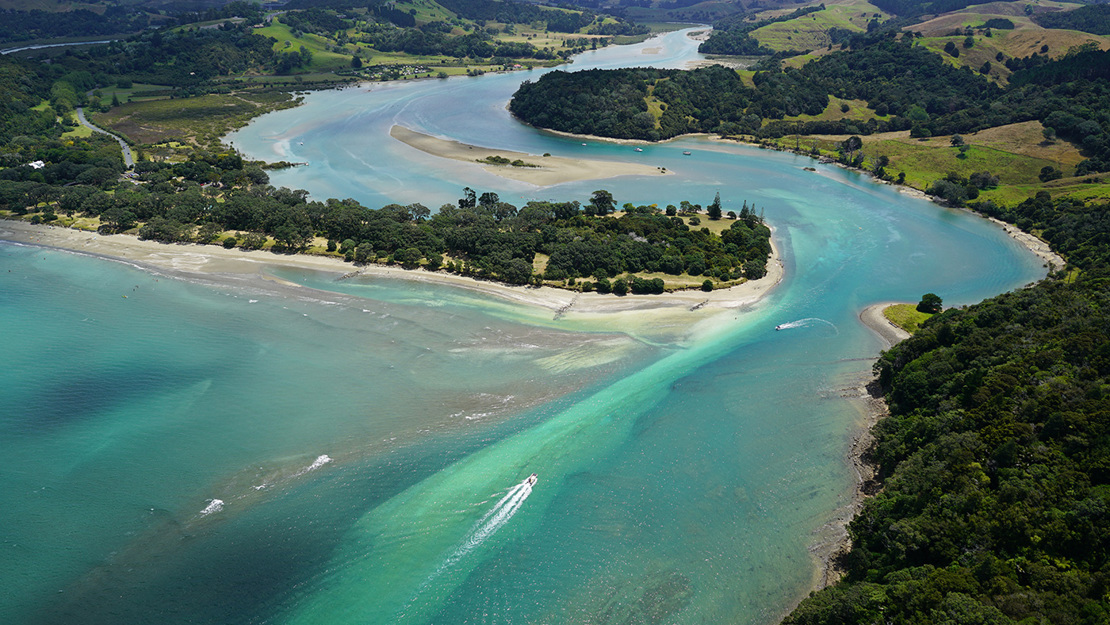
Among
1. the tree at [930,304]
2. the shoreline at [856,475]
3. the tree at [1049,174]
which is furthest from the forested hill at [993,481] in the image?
the tree at [1049,174]

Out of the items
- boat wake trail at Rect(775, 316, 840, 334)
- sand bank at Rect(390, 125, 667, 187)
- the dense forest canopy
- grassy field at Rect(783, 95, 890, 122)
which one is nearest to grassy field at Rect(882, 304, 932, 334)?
boat wake trail at Rect(775, 316, 840, 334)

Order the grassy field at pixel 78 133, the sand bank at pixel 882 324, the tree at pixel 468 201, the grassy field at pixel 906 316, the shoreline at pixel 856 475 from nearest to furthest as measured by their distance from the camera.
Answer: the shoreline at pixel 856 475, the sand bank at pixel 882 324, the grassy field at pixel 906 316, the tree at pixel 468 201, the grassy field at pixel 78 133

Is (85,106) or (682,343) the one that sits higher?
(85,106)

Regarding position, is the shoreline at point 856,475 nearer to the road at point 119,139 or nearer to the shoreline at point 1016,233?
the shoreline at point 1016,233

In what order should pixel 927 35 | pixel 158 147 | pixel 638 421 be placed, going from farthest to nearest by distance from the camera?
pixel 927 35
pixel 158 147
pixel 638 421

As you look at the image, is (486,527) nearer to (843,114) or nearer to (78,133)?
(78,133)

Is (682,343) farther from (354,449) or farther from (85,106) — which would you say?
(85,106)

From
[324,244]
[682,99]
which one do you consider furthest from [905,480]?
[682,99]
